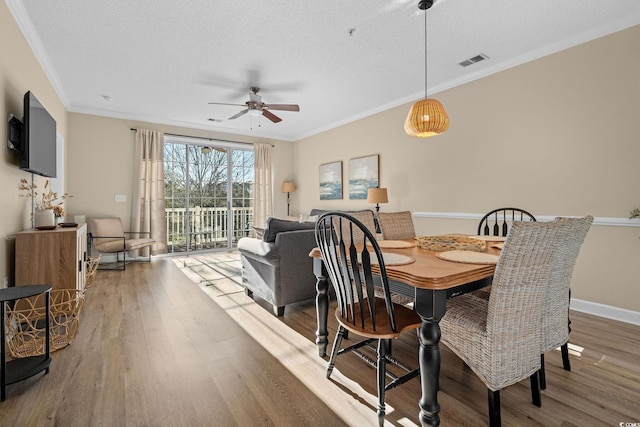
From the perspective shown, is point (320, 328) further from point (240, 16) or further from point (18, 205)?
point (18, 205)

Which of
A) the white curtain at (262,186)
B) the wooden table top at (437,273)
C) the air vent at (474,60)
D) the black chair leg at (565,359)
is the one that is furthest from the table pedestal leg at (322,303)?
the white curtain at (262,186)

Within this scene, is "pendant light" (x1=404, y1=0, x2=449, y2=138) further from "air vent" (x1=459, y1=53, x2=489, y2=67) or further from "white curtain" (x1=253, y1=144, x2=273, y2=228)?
"white curtain" (x1=253, y1=144, x2=273, y2=228)

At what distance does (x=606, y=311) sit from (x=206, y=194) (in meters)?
6.39

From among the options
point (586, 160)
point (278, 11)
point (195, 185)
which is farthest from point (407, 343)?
point (195, 185)

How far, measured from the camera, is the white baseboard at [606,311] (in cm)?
264

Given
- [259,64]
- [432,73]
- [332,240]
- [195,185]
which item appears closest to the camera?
[332,240]

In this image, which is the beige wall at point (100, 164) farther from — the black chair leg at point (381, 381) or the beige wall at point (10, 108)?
the black chair leg at point (381, 381)

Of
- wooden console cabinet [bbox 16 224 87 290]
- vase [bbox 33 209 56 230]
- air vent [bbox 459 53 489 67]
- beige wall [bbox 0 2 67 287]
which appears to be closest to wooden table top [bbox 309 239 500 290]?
wooden console cabinet [bbox 16 224 87 290]

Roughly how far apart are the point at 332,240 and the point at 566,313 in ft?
4.71

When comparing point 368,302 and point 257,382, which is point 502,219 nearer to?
point 368,302

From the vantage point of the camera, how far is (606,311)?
110 inches

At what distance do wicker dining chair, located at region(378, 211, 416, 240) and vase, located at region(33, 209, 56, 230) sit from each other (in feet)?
9.92

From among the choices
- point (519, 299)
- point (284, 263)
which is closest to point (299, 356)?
point (284, 263)

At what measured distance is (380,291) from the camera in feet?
7.38
